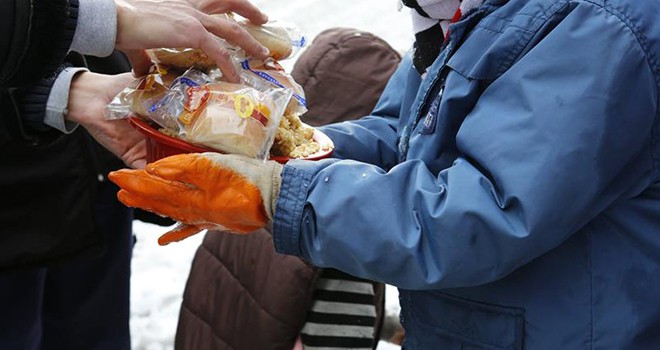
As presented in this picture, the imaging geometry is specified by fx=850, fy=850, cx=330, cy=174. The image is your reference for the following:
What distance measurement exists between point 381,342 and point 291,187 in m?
2.06

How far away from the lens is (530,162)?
1.32m

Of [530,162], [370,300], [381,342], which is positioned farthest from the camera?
[381,342]

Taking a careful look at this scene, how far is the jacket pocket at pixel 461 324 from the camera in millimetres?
1526

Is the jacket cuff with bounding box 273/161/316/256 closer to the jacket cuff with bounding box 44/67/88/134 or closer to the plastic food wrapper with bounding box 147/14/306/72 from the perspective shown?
the plastic food wrapper with bounding box 147/14/306/72

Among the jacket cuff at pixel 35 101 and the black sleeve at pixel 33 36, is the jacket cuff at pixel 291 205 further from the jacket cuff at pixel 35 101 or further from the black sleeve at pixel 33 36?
the jacket cuff at pixel 35 101

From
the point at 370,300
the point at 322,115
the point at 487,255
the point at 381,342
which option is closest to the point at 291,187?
the point at 487,255

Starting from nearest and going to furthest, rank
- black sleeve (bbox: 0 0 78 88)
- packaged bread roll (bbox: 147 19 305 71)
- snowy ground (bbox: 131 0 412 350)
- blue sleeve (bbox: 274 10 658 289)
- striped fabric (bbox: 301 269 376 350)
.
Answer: blue sleeve (bbox: 274 10 658 289) < black sleeve (bbox: 0 0 78 88) < packaged bread roll (bbox: 147 19 305 71) < striped fabric (bbox: 301 269 376 350) < snowy ground (bbox: 131 0 412 350)

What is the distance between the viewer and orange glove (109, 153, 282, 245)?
147 cm

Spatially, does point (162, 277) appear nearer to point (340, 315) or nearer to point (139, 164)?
point (340, 315)

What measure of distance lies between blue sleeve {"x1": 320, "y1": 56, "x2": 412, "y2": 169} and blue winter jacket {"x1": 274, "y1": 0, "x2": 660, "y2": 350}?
35cm

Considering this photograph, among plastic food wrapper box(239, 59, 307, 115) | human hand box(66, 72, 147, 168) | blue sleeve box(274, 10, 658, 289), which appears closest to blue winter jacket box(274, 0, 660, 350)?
blue sleeve box(274, 10, 658, 289)

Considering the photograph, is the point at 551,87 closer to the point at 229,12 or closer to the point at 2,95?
the point at 229,12

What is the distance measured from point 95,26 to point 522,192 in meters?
0.92

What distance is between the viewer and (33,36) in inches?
63.6
